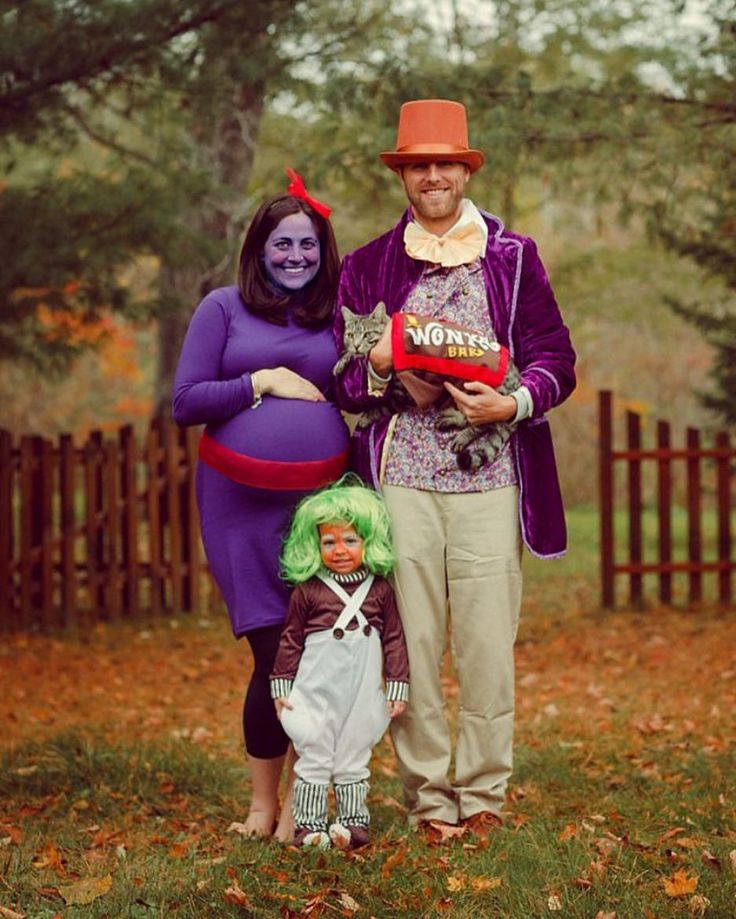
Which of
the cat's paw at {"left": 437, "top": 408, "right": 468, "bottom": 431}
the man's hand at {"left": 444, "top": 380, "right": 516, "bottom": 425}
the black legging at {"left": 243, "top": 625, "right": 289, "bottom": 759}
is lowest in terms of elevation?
the black legging at {"left": 243, "top": 625, "right": 289, "bottom": 759}

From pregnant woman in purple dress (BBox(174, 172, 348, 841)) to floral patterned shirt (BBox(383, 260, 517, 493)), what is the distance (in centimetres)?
22

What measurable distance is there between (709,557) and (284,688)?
40.1 feet

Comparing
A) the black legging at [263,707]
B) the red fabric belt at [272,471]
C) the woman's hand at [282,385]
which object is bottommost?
the black legging at [263,707]

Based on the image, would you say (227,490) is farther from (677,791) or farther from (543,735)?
(543,735)

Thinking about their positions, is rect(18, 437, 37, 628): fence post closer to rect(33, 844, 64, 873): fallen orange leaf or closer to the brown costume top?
rect(33, 844, 64, 873): fallen orange leaf

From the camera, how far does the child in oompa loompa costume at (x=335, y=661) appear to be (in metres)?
4.27

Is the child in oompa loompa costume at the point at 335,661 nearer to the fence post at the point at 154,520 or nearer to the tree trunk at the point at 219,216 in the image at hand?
the fence post at the point at 154,520

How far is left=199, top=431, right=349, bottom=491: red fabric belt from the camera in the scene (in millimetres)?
4375

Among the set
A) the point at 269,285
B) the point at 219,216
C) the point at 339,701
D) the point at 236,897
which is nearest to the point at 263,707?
the point at 339,701

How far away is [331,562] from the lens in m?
4.30

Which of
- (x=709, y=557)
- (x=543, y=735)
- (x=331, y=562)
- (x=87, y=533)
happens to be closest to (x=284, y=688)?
(x=331, y=562)

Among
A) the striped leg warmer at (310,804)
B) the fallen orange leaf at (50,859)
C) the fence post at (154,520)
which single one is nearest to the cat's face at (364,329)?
the striped leg warmer at (310,804)

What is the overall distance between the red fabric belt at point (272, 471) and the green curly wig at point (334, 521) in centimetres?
8

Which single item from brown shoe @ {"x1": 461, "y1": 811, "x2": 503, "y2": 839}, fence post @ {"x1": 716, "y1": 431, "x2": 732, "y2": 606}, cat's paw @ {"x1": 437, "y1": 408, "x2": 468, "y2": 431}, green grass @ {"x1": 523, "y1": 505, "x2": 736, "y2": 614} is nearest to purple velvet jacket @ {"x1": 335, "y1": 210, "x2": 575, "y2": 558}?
cat's paw @ {"x1": 437, "y1": 408, "x2": 468, "y2": 431}
